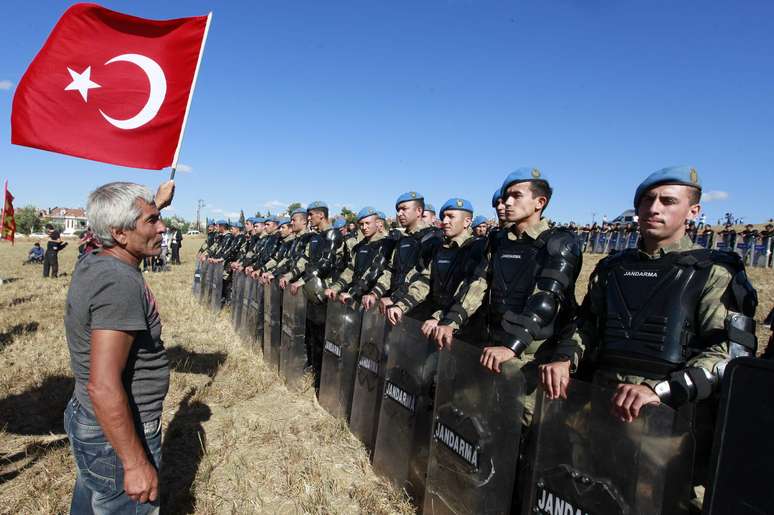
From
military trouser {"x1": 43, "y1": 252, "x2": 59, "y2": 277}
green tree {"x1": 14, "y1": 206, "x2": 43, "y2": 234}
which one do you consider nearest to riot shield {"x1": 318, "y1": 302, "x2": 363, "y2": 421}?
military trouser {"x1": 43, "y1": 252, "x2": 59, "y2": 277}

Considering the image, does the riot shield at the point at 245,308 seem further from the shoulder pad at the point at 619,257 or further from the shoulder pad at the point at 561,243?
the shoulder pad at the point at 619,257

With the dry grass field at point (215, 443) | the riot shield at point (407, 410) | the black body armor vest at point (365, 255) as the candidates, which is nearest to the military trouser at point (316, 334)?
the dry grass field at point (215, 443)

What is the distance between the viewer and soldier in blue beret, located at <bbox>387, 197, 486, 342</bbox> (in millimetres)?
4164

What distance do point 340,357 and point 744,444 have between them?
Answer: 3.88 m

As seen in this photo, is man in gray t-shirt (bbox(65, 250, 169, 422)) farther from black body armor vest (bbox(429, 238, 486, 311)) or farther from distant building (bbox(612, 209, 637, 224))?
distant building (bbox(612, 209, 637, 224))

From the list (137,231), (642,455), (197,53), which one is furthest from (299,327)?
(642,455)

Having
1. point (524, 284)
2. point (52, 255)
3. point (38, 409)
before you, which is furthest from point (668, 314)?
point (52, 255)

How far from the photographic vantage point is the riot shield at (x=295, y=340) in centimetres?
574

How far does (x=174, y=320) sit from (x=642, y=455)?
9.48m

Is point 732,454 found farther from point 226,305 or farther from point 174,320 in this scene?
point 226,305

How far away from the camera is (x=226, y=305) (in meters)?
10.7

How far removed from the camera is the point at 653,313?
2262 mm

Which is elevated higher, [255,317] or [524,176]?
[524,176]

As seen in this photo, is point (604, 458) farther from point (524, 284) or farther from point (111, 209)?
point (111, 209)
